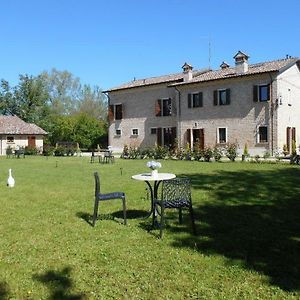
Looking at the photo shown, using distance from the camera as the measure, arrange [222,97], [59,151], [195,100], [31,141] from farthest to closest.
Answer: [31,141] → [59,151] → [195,100] → [222,97]

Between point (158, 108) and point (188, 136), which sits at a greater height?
point (158, 108)

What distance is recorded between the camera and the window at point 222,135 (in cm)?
2947

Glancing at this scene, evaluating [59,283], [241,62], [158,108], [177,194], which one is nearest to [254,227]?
[177,194]

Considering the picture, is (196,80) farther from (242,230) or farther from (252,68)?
(242,230)

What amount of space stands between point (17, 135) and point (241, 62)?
90.3ft

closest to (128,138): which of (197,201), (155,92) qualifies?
(155,92)

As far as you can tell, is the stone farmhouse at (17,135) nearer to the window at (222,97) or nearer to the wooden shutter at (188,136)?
the wooden shutter at (188,136)

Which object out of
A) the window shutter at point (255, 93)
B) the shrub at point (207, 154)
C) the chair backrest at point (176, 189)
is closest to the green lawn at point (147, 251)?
the chair backrest at point (176, 189)

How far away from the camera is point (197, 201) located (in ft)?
29.8

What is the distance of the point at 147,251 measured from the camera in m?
5.39

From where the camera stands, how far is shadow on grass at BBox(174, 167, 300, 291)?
4832 mm

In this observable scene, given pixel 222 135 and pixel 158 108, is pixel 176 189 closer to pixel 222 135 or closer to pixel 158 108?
pixel 222 135

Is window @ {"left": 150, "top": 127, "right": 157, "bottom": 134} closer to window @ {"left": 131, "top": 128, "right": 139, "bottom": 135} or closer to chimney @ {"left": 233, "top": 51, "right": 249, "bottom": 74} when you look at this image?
window @ {"left": 131, "top": 128, "right": 139, "bottom": 135}

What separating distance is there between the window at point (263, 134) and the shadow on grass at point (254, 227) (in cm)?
1612
